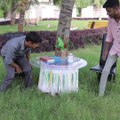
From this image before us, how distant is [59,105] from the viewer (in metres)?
5.15

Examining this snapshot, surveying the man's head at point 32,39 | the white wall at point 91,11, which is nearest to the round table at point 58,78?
the man's head at point 32,39

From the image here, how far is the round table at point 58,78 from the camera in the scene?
18.3ft

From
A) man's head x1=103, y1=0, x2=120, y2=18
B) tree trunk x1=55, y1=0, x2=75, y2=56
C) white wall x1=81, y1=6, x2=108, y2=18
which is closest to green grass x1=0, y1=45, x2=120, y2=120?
tree trunk x1=55, y1=0, x2=75, y2=56

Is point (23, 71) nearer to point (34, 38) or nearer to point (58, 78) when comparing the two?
point (58, 78)

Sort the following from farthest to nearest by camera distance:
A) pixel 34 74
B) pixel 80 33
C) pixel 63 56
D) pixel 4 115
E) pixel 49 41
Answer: pixel 80 33, pixel 49 41, pixel 34 74, pixel 63 56, pixel 4 115

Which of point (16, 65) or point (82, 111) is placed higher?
point (16, 65)

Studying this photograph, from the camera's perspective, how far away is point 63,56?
587 centimetres

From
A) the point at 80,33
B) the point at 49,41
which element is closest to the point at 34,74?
the point at 49,41

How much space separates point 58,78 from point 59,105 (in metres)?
0.59

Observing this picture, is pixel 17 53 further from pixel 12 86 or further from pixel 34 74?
pixel 34 74

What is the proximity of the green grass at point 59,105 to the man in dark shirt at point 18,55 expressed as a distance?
0.68 ft

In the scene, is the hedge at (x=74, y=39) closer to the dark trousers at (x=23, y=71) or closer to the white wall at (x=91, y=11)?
the dark trousers at (x=23, y=71)

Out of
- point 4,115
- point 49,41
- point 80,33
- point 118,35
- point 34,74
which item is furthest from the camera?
point 80,33

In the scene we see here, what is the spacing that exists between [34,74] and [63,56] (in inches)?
45.9
